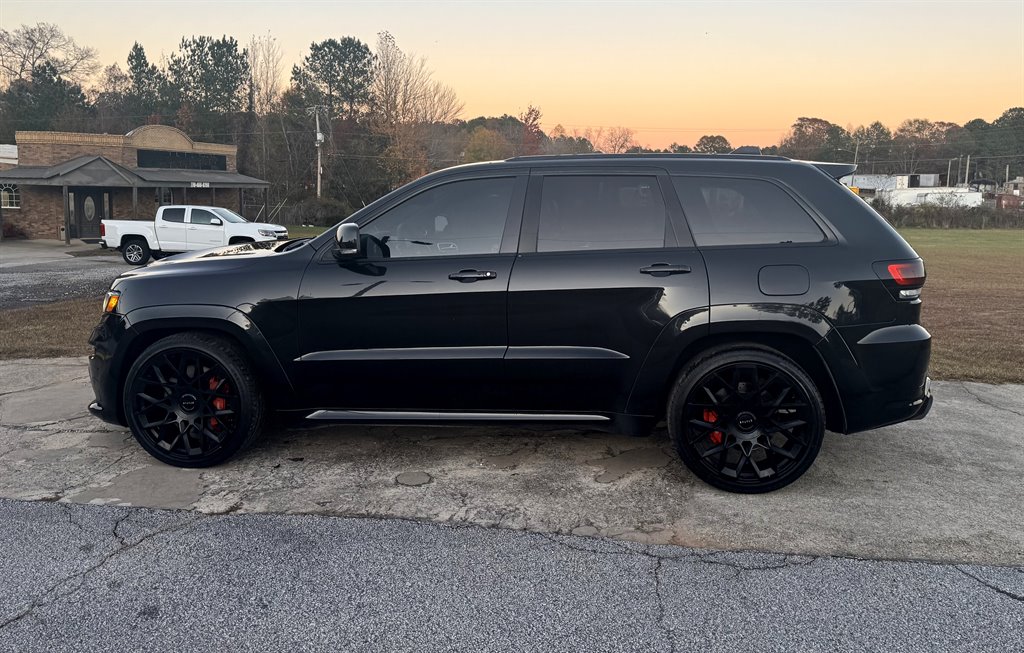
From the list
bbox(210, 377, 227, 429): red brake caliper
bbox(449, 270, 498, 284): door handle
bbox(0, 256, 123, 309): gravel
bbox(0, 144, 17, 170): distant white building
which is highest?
bbox(0, 144, 17, 170): distant white building

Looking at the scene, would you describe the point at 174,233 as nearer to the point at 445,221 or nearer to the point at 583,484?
the point at 445,221

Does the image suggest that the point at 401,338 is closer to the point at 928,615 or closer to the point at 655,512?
the point at 655,512

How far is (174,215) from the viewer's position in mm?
22078

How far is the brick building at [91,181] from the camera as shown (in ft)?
106

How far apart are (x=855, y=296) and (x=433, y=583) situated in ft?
8.64

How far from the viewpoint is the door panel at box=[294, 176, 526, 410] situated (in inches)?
162

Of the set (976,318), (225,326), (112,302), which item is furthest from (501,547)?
(976,318)

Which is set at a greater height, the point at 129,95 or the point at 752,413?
the point at 129,95

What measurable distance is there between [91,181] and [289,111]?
1251 inches

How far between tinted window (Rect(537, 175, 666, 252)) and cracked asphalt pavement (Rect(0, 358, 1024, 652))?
1353 mm

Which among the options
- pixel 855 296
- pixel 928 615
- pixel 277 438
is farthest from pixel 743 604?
pixel 277 438

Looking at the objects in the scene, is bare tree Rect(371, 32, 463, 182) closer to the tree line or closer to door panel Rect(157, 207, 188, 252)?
the tree line

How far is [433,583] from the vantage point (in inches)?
120

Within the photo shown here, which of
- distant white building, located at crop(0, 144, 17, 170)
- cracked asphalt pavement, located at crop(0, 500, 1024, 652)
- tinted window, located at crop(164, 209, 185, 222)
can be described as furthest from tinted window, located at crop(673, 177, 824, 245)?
distant white building, located at crop(0, 144, 17, 170)
